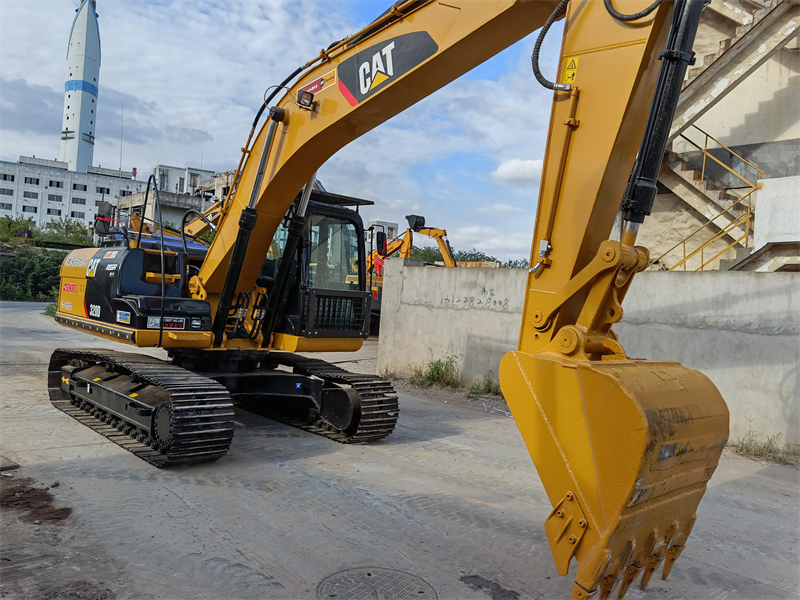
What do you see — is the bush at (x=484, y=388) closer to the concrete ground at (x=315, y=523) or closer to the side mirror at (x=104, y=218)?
the concrete ground at (x=315, y=523)

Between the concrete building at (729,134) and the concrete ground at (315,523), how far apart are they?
245 inches

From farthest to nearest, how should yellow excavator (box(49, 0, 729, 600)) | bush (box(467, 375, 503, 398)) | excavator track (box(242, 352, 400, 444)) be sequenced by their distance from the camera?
bush (box(467, 375, 503, 398)) → excavator track (box(242, 352, 400, 444)) → yellow excavator (box(49, 0, 729, 600))

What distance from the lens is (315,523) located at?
4184 mm

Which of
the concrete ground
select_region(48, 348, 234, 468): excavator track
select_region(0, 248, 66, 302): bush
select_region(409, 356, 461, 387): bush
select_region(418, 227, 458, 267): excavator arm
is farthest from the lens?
select_region(0, 248, 66, 302): bush

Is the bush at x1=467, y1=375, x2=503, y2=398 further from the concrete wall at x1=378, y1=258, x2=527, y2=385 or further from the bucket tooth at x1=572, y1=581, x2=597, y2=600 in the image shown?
the bucket tooth at x1=572, y1=581, x2=597, y2=600

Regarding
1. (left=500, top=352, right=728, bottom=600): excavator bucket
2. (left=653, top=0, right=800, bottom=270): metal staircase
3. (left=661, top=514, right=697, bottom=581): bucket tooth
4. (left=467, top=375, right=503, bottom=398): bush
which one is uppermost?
(left=653, top=0, right=800, bottom=270): metal staircase

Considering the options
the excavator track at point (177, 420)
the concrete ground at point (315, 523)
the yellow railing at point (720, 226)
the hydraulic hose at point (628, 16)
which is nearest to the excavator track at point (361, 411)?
the concrete ground at point (315, 523)

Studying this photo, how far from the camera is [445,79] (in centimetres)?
461

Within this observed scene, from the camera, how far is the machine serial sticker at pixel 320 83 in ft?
17.9

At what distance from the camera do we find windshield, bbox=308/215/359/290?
22.3 feet

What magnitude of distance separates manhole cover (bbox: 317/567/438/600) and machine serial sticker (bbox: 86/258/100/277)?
4817 millimetres

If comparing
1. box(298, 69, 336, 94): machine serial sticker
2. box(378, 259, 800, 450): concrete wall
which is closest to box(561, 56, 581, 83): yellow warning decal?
box(298, 69, 336, 94): machine serial sticker

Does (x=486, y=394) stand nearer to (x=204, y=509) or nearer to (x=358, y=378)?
(x=358, y=378)

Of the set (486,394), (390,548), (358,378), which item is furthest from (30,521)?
(486,394)
